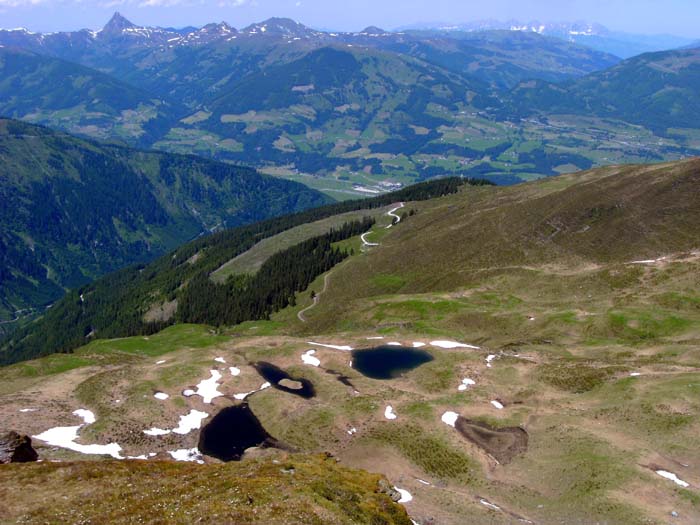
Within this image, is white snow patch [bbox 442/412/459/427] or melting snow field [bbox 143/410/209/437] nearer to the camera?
white snow patch [bbox 442/412/459/427]

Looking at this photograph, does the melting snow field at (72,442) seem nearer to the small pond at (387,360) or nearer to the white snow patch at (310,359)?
the white snow patch at (310,359)

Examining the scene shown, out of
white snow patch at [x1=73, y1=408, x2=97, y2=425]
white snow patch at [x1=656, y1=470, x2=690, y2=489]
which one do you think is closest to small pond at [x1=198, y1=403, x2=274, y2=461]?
white snow patch at [x1=73, y1=408, x2=97, y2=425]

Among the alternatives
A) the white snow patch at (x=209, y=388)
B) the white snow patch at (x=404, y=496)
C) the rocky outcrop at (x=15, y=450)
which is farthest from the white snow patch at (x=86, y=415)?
the white snow patch at (x=404, y=496)

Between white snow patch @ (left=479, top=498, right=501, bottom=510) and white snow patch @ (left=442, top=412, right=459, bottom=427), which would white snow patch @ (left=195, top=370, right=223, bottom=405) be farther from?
white snow patch @ (left=479, top=498, right=501, bottom=510)

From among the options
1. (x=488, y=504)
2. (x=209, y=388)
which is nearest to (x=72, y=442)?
(x=209, y=388)

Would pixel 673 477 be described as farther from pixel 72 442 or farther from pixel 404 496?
pixel 72 442
